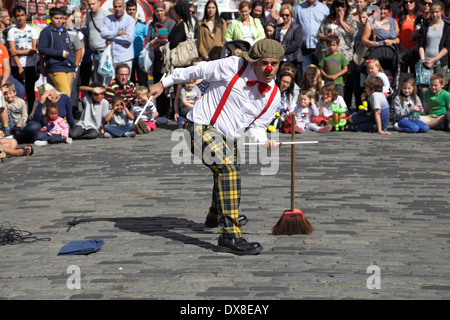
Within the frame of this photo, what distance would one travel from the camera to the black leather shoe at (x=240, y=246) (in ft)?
21.0

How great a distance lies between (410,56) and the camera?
1403 centimetres

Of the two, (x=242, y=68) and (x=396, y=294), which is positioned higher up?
(x=242, y=68)

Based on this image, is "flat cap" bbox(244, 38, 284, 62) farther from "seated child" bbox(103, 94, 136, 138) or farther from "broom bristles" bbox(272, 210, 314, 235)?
"seated child" bbox(103, 94, 136, 138)

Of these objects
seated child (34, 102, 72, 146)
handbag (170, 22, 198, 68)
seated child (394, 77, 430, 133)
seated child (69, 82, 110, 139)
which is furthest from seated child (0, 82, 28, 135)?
seated child (394, 77, 430, 133)

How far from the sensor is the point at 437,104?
13.2 metres

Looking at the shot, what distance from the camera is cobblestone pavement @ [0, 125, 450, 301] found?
5.66 m

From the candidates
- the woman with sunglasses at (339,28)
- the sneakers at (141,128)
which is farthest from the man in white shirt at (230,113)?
the woman with sunglasses at (339,28)

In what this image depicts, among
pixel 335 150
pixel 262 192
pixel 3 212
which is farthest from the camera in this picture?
pixel 335 150

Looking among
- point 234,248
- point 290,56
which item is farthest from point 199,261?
point 290,56

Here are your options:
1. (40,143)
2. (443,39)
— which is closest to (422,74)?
(443,39)

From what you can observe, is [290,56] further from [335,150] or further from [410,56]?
[335,150]

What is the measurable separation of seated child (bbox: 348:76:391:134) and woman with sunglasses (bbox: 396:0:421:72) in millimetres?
1309

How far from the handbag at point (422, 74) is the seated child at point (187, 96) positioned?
374cm

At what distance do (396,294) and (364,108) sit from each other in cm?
766
